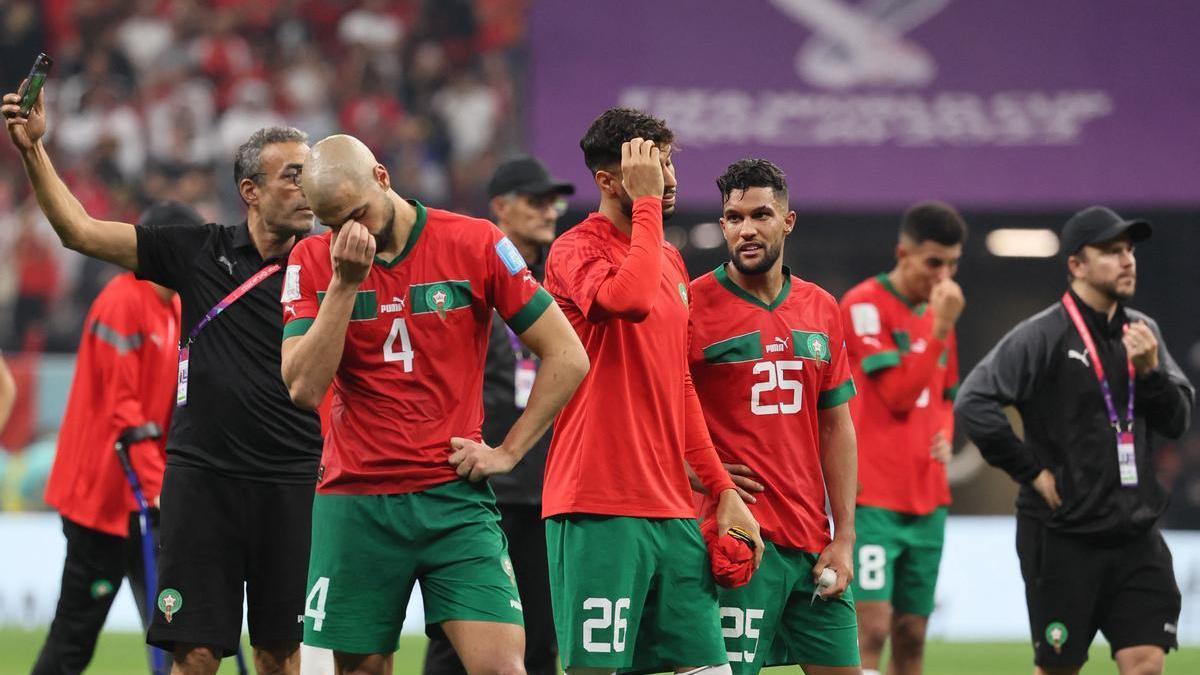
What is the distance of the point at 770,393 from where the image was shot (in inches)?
219

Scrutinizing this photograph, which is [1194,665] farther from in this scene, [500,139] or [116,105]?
[116,105]

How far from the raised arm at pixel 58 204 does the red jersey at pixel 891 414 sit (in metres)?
3.63

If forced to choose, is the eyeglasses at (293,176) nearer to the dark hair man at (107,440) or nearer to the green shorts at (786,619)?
the dark hair man at (107,440)

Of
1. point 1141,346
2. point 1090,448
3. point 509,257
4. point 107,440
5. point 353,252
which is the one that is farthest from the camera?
point 107,440

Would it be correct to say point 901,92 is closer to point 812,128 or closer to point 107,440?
point 812,128

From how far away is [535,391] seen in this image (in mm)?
4930

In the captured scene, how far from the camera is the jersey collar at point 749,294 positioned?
5.64 meters

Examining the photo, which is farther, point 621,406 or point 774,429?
point 774,429

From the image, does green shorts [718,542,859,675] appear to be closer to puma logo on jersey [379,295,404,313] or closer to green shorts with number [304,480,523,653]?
green shorts with number [304,480,523,653]

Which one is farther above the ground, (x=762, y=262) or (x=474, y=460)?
(x=762, y=262)

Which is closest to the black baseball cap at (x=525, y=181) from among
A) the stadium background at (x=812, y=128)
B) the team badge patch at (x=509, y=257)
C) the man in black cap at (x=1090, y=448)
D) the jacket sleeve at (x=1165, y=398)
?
the man in black cap at (x=1090, y=448)

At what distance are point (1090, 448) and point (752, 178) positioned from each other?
219 cm

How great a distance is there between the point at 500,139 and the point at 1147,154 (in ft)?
20.6

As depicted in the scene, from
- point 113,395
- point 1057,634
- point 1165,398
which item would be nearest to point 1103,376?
point 1165,398
